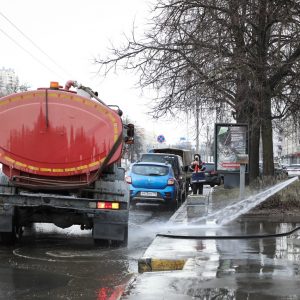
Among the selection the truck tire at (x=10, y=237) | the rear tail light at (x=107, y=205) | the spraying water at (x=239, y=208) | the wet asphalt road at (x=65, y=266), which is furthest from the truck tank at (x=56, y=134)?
the spraying water at (x=239, y=208)

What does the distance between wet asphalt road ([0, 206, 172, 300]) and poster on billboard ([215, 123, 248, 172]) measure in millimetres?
6719

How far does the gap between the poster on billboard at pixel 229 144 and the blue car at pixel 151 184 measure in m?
2.50

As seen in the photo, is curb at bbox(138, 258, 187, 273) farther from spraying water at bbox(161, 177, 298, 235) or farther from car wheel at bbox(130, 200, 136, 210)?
car wheel at bbox(130, 200, 136, 210)

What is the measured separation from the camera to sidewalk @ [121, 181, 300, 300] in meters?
6.25

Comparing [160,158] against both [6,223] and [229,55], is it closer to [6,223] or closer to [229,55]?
[229,55]

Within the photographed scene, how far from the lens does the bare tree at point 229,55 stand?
15773mm

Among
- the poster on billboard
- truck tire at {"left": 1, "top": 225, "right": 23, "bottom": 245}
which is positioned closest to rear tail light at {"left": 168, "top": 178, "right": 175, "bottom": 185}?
the poster on billboard

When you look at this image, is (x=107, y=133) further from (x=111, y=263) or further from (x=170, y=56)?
(x=170, y=56)

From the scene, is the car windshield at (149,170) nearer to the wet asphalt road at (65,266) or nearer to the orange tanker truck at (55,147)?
the wet asphalt road at (65,266)

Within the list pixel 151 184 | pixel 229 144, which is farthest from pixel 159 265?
pixel 229 144

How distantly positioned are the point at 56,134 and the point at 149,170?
975 cm

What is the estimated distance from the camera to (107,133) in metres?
9.32

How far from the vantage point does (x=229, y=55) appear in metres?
16.5

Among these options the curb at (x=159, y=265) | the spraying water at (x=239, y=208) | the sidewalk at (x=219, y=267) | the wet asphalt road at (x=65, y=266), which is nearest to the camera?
the sidewalk at (x=219, y=267)
